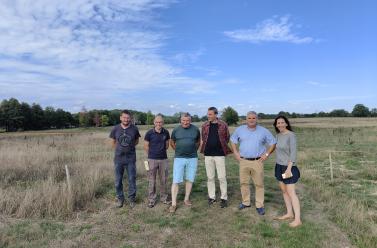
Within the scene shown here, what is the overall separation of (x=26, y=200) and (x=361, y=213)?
262 inches

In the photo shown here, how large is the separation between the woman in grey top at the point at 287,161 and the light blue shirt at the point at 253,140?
1.18ft

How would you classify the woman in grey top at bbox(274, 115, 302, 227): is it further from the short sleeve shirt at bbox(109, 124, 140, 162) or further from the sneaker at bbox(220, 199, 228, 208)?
the short sleeve shirt at bbox(109, 124, 140, 162)

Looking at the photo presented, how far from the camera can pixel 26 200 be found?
6.85 metres

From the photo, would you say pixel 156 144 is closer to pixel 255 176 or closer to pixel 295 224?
pixel 255 176

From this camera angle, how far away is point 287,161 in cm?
588

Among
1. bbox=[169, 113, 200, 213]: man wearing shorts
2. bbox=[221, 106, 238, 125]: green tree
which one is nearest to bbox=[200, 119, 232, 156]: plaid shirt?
bbox=[169, 113, 200, 213]: man wearing shorts

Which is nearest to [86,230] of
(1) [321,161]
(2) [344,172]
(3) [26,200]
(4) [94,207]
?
(4) [94,207]

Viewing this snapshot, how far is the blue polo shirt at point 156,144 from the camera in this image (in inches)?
280

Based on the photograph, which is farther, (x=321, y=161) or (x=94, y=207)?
(x=321, y=161)

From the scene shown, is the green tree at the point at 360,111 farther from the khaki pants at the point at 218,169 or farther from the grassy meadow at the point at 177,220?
the khaki pants at the point at 218,169

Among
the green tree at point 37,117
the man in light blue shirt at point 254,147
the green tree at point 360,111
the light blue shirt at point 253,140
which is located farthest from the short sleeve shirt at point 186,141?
the green tree at point 360,111

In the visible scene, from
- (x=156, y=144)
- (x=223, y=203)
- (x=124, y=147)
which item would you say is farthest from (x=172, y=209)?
(x=124, y=147)

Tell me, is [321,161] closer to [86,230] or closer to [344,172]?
[344,172]

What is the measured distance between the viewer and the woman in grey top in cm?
579
